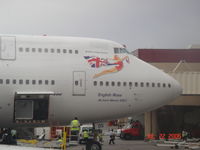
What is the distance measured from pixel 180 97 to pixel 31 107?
19.8 metres

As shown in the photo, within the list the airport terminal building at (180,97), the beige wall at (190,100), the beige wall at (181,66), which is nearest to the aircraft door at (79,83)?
the airport terminal building at (180,97)

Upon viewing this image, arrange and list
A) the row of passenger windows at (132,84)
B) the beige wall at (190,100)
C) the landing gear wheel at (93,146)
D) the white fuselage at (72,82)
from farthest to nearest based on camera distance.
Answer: the beige wall at (190,100) → the row of passenger windows at (132,84) → the landing gear wheel at (93,146) → the white fuselage at (72,82)

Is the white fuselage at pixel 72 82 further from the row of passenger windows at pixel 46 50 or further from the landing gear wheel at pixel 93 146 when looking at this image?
Answer: the landing gear wheel at pixel 93 146

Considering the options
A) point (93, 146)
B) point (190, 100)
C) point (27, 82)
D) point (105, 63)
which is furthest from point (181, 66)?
point (27, 82)

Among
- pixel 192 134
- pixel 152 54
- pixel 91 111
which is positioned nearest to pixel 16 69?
pixel 91 111

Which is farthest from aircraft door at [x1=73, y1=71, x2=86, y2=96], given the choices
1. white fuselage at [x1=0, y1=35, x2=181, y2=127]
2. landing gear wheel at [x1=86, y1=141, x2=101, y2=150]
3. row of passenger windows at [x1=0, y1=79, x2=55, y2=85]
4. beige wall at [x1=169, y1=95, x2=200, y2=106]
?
beige wall at [x1=169, y1=95, x2=200, y2=106]

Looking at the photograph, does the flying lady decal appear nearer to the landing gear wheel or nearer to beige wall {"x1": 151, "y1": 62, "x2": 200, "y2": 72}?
the landing gear wheel

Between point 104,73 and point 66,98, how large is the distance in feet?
6.45

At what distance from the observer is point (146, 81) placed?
1600 cm

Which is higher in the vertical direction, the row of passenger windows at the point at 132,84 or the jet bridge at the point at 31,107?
the row of passenger windows at the point at 132,84

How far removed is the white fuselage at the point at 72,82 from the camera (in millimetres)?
14836

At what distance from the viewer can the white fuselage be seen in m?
14.8

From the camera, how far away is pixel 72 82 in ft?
50.0

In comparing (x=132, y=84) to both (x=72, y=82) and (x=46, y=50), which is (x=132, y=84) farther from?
(x=46, y=50)
